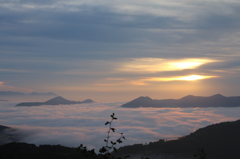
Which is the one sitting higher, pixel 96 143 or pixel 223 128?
pixel 223 128

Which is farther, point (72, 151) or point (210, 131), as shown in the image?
point (210, 131)

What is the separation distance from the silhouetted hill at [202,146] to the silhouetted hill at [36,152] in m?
25.3

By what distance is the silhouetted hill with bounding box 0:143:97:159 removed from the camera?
258 feet

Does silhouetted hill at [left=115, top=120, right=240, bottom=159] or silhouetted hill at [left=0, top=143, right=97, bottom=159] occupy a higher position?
silhouetted hill at [left=0, top=143, right=97, bottom=159]

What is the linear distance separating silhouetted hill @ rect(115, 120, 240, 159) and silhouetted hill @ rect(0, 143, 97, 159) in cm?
2531

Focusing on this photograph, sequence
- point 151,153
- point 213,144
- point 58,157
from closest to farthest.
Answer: point 58,157 < point 151,153 < point 213,144

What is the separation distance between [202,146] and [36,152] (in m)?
52.2

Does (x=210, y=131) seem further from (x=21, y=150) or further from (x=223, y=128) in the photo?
(x=21, y=150)

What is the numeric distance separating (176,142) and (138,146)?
14.9m

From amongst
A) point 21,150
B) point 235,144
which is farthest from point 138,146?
Answer: point 21,150

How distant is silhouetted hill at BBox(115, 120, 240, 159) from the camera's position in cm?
9699

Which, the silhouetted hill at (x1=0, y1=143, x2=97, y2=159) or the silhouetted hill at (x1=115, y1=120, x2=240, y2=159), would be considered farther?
the silhouetted hill at (x1=115, y1=120, x2=240, y2=159)

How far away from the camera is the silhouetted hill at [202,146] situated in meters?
97.0

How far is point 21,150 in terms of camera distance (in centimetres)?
8331
